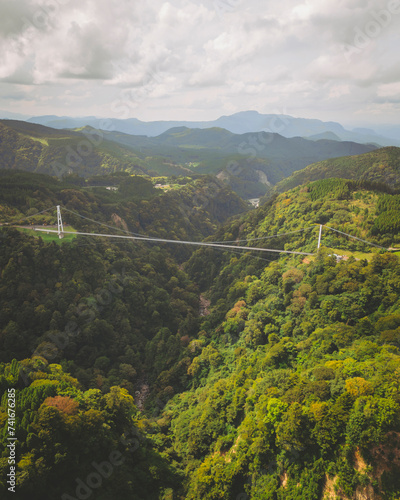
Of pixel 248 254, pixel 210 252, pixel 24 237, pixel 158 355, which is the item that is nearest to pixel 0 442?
pixel 158 355

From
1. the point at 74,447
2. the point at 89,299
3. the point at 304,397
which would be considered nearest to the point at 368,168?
the point at 89,299

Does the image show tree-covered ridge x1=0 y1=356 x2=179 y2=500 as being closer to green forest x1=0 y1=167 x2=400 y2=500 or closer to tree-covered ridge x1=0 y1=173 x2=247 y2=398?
green forest x1=0 y1=167 x2=400 y2=500

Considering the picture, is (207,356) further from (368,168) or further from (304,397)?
(368,168)

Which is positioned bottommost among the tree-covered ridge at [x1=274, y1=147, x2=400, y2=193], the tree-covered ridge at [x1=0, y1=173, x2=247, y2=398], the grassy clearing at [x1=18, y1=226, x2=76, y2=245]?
the tree-covered ridge at [x1=0, y1=173, x2=247, y2=398]

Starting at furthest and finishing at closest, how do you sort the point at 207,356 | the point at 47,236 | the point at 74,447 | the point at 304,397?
the point at 47,236 → the point at 207,356 → the point at 304,397 → the point at 74,447

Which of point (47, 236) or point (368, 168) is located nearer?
point (47, 236)

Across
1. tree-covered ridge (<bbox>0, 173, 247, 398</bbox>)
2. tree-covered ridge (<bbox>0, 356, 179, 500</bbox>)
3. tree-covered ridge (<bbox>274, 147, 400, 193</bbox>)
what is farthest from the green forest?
tree-covered ridge (<bbox>274, 147, 400, 193</bbox>)
